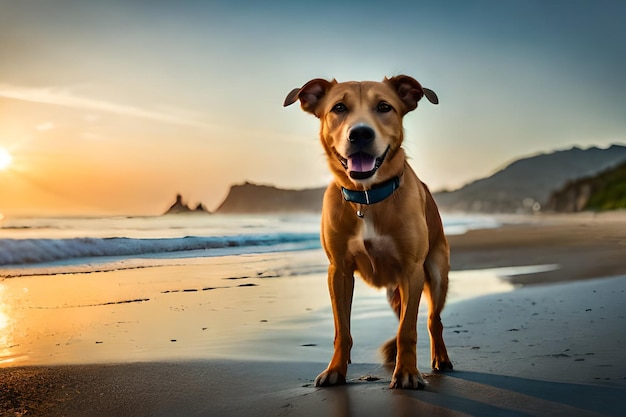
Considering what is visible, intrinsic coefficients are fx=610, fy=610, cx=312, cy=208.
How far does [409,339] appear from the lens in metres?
3.42

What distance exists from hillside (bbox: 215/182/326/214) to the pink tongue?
19.0m

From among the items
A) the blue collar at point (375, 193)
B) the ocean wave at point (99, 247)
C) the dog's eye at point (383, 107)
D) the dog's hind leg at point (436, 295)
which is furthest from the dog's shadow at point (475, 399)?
the ocean wave at point (99, 247)

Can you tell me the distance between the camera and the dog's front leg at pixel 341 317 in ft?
11.4

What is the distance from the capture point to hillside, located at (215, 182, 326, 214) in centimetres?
2375

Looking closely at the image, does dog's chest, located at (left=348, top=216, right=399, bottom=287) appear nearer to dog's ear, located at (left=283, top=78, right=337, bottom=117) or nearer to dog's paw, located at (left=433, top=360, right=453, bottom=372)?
dog's paw, located at (left=433, top=360, right=453, bottom=372)

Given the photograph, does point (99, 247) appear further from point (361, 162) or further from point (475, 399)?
point (475, 399)

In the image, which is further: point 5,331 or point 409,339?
point 5,331

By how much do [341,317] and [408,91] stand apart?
146 centimetres

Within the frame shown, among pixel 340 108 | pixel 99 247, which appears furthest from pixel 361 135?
pixel 99 247

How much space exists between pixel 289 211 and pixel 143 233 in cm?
1418

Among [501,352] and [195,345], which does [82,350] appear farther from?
[501,352]

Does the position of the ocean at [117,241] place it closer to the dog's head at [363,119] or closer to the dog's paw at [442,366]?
the dog's head at [363,119]

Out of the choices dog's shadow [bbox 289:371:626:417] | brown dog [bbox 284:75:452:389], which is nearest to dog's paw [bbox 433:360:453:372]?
brown dog [bbox 284:75:452:389]

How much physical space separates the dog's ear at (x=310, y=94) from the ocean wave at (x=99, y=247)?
7.16m
